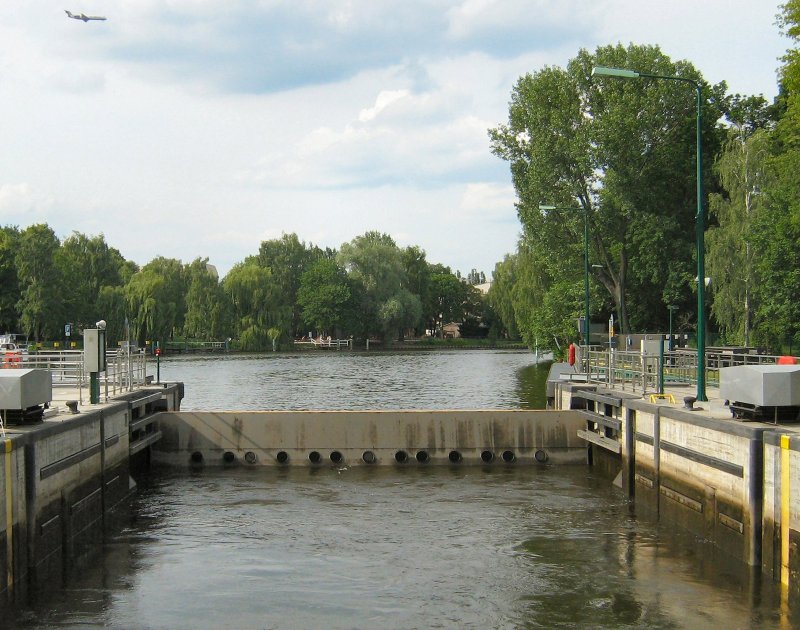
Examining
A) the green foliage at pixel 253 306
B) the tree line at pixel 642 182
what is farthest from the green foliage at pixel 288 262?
the tree line at pixel 642 182

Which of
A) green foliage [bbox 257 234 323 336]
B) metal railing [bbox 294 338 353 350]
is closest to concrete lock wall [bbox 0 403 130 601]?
metal railing [bbox 294 338 353 350]

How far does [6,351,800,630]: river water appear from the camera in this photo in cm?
1097

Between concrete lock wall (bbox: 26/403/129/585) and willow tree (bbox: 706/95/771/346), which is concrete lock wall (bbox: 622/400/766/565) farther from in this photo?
willow tree (bbox: 706/95/771/346)

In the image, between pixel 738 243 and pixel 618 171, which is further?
pixel 618 171

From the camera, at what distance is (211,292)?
90.6 m

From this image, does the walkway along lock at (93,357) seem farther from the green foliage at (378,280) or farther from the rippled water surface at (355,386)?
the green foliage at (378,280)

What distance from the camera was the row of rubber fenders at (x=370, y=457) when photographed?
2083cm

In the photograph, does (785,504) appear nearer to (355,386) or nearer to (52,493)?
(52,493)

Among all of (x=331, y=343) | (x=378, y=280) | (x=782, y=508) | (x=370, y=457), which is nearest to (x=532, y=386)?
(x=370, y=457)

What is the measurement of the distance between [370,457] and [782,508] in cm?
1115

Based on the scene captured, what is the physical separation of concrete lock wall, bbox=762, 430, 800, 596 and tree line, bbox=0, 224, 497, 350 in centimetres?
6292

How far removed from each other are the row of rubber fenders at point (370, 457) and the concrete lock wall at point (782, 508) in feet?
30.9

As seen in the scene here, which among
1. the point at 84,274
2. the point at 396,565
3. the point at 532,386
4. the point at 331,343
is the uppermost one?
the point at 84,274

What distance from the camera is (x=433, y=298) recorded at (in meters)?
134
